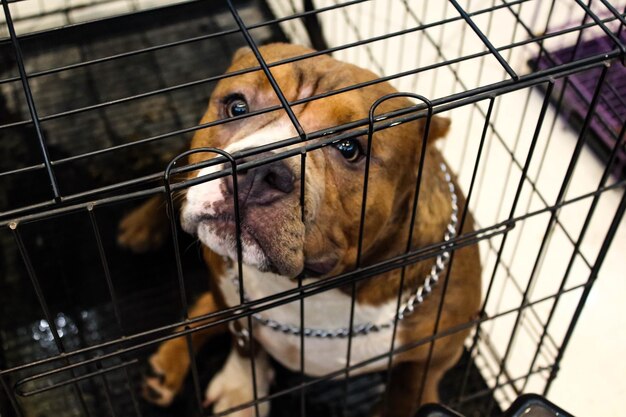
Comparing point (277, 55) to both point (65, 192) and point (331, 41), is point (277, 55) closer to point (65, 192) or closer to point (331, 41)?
point (65, 192)

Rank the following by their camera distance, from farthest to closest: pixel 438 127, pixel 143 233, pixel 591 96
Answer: pixel 591 96, pixel 143 233, pixel 438 127

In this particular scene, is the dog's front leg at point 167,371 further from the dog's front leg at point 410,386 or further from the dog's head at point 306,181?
the dog's head at point 306,181

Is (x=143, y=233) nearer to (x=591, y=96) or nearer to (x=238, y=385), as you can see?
(x=238, y=385)

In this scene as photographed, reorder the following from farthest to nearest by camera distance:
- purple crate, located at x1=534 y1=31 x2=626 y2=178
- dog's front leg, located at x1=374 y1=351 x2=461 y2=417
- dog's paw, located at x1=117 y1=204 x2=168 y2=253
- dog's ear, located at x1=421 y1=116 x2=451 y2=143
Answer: purple crate, located at x1=534 y1=31 x2=626 y2=178 < dog's paw, located at x1=117 y1=204 x2=168 y2=253 < dog's front leg, located at x1=374 y1=351 x2=461 y2=417 < dog's ear, located at x1=421 y1=116 x2=451 y2=143

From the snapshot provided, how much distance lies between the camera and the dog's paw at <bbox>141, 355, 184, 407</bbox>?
1.71 meters

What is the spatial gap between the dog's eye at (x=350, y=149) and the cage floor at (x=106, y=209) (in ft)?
1.60

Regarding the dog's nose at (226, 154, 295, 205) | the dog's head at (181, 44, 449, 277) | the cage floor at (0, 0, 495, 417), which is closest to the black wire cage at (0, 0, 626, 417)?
the cage floor at (0, 0, 495, 417)

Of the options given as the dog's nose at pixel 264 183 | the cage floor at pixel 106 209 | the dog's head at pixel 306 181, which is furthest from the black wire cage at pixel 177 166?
the dog's nose at pixel 264 183

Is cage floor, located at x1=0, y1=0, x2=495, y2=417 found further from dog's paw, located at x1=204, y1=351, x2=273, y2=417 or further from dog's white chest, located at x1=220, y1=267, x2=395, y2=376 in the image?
dog's white chest, located at x1=220, y1=267, x2=395, y2=376

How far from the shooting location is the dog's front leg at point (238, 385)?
1.70 m

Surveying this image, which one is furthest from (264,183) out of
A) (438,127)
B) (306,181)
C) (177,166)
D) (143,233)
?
(143,233)

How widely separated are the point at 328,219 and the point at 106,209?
100 centimetres

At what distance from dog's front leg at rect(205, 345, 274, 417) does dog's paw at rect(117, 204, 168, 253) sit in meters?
0.36

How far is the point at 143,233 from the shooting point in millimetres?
1932
